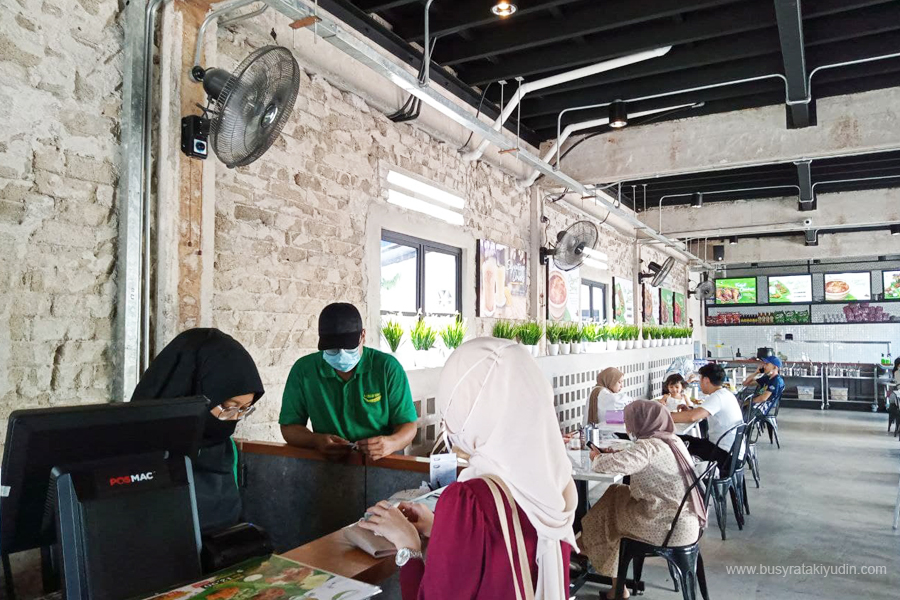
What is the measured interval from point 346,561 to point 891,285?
63.4 ft

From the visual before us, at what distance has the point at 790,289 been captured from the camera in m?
17.9

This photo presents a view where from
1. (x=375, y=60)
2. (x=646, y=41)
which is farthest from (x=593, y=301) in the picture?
(x=375, y=60)

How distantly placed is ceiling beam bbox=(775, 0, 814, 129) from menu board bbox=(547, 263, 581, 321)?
325 centimetres

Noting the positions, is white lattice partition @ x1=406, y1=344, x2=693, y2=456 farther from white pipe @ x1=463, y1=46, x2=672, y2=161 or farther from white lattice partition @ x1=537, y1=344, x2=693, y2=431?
white pipe @ x1=463, y1=46, x2=672, y2=161

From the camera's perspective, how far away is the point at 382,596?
1.97m

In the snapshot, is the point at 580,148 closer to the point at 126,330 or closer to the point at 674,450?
the point at 674,450

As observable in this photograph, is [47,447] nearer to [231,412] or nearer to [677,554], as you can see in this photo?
[231,412]

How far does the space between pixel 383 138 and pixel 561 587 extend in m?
4.29

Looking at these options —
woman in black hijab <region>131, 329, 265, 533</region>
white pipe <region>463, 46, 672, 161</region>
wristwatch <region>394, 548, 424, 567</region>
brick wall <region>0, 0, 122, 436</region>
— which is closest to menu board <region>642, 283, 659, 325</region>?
white pipe <region>463, 46, 672, 161</region>

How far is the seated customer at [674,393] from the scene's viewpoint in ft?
21.7

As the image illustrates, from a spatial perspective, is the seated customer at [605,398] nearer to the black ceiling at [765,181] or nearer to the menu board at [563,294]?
the menu board at [563,294]

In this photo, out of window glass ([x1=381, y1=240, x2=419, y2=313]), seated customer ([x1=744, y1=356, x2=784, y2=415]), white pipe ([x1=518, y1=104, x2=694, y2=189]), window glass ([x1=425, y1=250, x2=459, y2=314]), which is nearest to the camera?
window glass ([x1=381, y1=240, x2=419, y2=313])

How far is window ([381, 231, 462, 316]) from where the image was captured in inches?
210

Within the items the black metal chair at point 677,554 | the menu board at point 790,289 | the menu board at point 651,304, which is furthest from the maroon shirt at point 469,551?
the menu board at point 790,289
